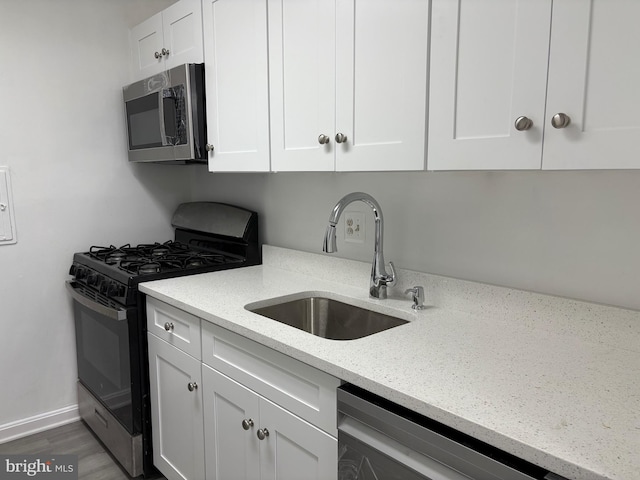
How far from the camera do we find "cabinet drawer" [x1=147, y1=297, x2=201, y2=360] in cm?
166

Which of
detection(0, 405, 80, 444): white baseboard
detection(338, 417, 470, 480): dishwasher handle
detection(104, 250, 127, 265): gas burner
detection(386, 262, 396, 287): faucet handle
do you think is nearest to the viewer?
detection(338, 417, 470, 480): dishwasher handle

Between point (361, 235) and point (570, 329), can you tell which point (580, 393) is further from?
point (361, 235)

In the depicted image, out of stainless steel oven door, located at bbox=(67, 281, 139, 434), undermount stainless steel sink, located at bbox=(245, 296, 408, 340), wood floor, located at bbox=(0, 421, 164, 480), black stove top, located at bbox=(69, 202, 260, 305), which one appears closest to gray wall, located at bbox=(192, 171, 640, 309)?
undermount stainless steel sink, located at bbox=(245, 296, 408, 340)

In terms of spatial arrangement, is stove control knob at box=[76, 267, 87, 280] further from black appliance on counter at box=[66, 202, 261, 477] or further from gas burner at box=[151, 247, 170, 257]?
gas burner at box=[151, 247, 170, 257]

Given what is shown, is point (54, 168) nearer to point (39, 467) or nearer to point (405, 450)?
point (39, 467)

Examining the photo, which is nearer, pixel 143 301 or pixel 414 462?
pixel 414 462

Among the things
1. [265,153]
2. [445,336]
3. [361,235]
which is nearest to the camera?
[445,336]

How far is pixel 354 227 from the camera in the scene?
188 cm

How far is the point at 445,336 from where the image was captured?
1.30 m

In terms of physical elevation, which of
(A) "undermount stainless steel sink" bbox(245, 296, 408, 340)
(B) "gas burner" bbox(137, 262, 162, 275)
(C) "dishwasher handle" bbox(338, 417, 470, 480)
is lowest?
(C) "dishwasher handle" bbox(338, 417, 470, 480)

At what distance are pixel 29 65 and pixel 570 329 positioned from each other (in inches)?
97.6

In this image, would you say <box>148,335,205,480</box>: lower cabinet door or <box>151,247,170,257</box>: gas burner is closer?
<box>148,335,205,480</box>: lower cabinet door

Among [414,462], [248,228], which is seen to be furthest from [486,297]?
[248,228]

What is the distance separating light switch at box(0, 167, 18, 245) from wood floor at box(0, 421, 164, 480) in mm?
979
